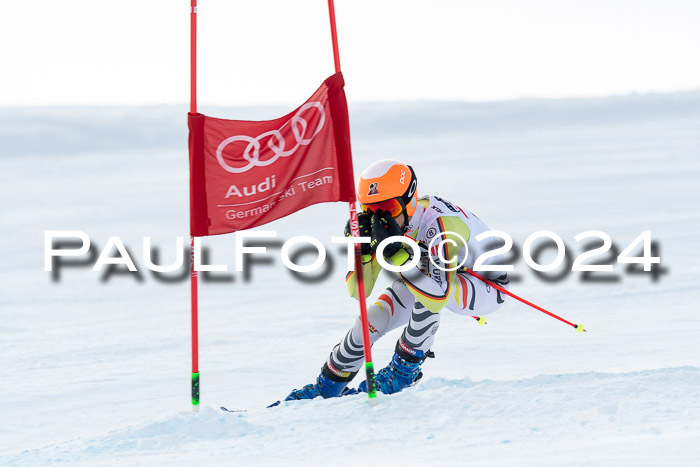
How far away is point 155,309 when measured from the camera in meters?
8.23

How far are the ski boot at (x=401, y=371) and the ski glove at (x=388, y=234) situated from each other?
546mm

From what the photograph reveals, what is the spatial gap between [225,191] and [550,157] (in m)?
15.5

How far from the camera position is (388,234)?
446 centimetres

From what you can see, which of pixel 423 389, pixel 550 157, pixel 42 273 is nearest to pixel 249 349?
pixel 423 389

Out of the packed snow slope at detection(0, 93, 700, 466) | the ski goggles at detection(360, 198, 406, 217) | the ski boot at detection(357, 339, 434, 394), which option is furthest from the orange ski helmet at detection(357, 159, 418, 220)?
the packed snow slope at detection(0, 93, 700, 466)

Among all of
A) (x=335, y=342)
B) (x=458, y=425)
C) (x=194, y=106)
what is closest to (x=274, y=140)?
(x=194, y=106)

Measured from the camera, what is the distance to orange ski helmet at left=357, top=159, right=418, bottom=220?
4492 millimetres

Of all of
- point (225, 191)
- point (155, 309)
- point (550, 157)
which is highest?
point (550, 157)

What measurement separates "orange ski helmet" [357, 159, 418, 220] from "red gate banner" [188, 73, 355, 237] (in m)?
0.22

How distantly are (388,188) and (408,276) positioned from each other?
0.43 m

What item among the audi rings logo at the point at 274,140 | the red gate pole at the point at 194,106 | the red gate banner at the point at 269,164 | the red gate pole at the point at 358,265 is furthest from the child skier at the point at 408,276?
the red gate pole at the point at 194,106

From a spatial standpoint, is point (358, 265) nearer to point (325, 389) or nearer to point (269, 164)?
point (269, 164)

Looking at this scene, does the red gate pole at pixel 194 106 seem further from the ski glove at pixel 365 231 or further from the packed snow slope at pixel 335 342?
the ski glove at pixel 365 231

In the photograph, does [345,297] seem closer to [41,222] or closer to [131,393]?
[131,393]
